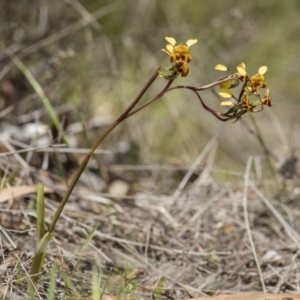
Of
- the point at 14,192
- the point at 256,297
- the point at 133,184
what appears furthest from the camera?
the point at 133,184

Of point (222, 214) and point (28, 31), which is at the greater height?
point (28, 31)

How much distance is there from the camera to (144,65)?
2945 mm

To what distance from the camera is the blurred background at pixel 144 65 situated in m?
2.37

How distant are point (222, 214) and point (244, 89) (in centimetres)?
89

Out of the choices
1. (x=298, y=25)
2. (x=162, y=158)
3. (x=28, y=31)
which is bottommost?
(x=162, y=158)

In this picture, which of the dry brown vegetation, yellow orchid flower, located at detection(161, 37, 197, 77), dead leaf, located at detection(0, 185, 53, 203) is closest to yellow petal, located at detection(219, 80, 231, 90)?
yellow orchid flower, located at detection(161, 37, 197, 77)

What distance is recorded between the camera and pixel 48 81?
238cm

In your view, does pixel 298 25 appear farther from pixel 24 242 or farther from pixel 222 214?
pixel 24 242

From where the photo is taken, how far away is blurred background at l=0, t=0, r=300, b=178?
93.2 inches

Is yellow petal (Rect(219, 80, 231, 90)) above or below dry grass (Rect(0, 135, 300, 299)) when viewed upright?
above

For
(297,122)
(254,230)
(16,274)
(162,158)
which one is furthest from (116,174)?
(297,122)

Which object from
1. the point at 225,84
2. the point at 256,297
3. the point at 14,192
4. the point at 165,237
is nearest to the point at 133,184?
the point at 165,237

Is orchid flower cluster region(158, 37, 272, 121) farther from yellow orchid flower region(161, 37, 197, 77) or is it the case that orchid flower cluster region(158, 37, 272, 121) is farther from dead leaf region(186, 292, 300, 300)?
dead leaf region(186, 292, 300, 300)

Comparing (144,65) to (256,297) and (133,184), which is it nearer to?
(133,184)
